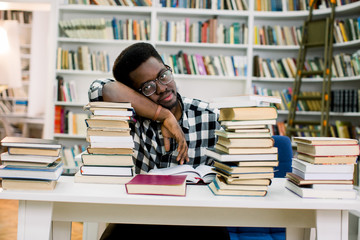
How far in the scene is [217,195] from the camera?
0.96 m

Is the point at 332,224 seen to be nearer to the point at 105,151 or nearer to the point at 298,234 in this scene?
the point at 298,234

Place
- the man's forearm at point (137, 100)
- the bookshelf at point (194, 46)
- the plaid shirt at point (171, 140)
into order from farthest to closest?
the bookshelf at point (194, 46) < the plaid shirt at point (171, 140) < the man's forearm at point (137, 100)

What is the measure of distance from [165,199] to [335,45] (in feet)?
11.6

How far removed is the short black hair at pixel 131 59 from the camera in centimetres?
151

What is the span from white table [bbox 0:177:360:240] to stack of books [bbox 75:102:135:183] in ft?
0.23

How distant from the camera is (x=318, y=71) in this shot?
3.76 metres

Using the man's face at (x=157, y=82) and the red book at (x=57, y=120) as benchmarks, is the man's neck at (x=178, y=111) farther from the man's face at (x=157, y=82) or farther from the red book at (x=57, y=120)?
the red book at (x=57, y=120)

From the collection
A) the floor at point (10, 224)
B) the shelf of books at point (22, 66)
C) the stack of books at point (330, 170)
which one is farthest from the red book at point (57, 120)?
the stack of books at point (330, 170)

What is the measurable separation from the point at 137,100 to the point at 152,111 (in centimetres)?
8

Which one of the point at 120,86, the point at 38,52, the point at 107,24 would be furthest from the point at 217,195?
the point at 38,52

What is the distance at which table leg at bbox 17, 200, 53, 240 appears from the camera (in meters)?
0.92

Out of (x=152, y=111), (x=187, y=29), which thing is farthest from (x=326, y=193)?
(x=187, y=29)

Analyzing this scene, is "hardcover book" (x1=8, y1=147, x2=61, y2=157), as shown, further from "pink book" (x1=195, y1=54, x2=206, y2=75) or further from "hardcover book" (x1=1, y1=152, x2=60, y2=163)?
"pink book" (x1=195, y1=54, x2=206, y2=75)

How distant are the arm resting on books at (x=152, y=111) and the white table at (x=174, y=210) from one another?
1.39 ft
